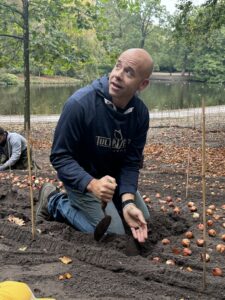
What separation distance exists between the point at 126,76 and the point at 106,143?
0.57m

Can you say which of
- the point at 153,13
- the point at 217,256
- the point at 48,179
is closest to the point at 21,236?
the point at 217,256

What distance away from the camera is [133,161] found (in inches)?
159

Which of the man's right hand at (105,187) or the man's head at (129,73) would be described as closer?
the man's right hand at (105,187)

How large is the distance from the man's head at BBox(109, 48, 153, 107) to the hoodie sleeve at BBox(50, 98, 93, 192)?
0.33 metres

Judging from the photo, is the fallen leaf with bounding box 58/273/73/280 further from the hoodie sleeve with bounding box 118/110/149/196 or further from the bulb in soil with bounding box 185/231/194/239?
the bulb in soil with bounding box 185/231/194/239

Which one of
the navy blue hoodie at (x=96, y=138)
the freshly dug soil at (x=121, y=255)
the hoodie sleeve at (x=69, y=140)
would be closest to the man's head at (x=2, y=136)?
the freshly dug soil at (x=121, y=255)

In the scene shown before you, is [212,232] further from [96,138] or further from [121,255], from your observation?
[96,138]

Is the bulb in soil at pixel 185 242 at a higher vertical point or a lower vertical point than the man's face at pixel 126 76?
lower

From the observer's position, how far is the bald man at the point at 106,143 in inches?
142

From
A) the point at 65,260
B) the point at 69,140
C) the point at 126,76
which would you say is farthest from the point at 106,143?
the point at 65,260

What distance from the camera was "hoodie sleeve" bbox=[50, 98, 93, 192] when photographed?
11.8ft

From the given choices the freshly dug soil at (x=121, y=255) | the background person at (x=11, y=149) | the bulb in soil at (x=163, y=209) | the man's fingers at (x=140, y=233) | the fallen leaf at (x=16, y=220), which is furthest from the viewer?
the background person at (x=11, y=149)

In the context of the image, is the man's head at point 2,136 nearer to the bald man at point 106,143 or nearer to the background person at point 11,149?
the background person at point 11,149

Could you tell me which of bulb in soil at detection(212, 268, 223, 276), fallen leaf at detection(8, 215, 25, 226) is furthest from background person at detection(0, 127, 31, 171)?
bulb in soil at detection(212, 268, 223, 276)
